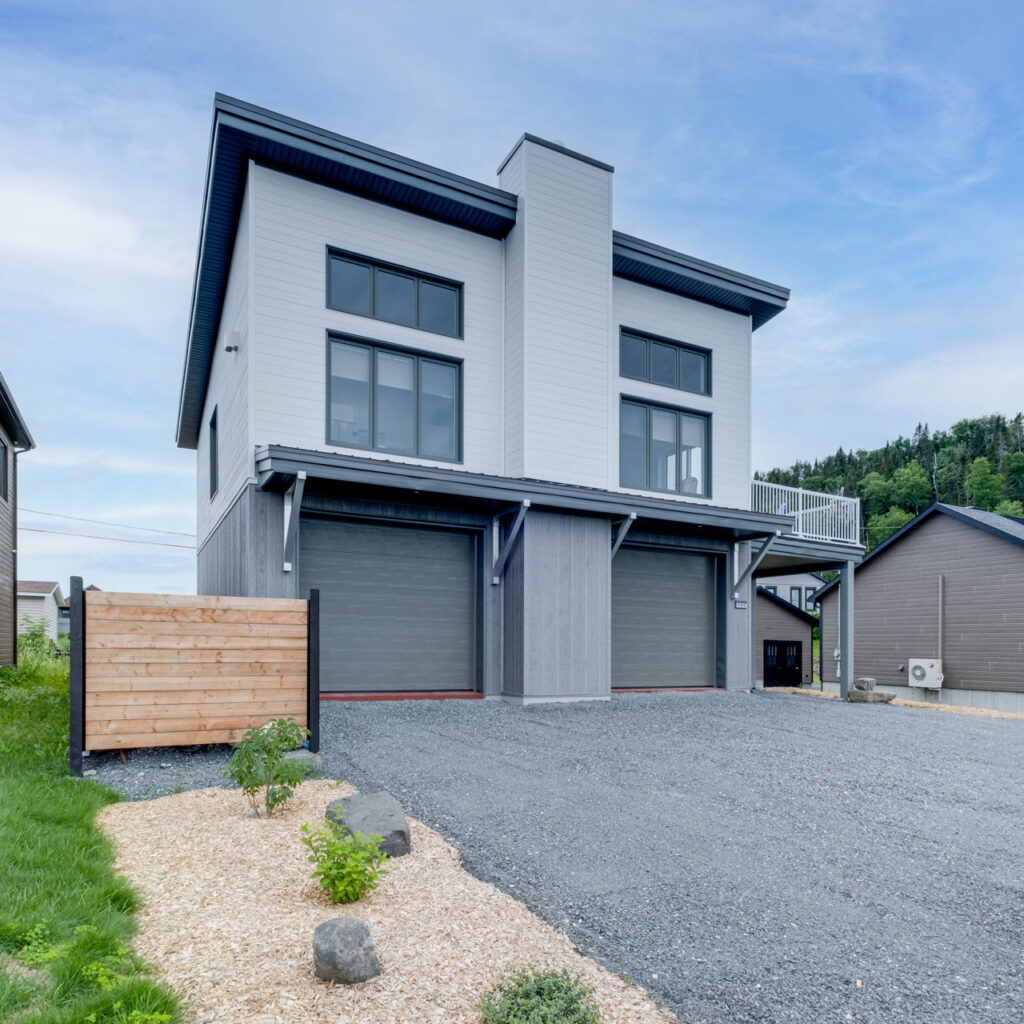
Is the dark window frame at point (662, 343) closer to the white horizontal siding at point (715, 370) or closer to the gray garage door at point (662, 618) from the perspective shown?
the white horizontal siding at point (715, 370)

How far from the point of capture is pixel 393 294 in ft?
35.6

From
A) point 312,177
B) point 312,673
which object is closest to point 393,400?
point 312,177

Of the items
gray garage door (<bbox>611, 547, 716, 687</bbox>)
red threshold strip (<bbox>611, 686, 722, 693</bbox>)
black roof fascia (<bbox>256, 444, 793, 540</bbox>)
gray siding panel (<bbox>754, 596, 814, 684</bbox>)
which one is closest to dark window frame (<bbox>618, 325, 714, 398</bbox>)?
black roof fascia (<bbox>256, 444, 793, 540</bbox>)

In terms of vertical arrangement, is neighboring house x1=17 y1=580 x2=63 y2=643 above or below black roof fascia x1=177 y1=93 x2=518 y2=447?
below

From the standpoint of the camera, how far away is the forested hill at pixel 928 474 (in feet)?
212

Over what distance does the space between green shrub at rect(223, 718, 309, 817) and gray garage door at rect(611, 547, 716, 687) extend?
308 inches

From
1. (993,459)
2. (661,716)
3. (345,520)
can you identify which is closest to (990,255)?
(661,716)

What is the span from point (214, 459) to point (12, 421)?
5.46 metres

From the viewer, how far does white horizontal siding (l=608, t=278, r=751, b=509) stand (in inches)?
502

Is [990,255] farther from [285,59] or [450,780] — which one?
[450,780]

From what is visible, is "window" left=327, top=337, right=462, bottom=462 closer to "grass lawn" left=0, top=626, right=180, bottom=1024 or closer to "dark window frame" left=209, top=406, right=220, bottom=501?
"dark window frame" left=209, top=406, right=220, bottom=501

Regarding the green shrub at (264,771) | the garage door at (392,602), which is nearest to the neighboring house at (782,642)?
the garage door at (392,602)

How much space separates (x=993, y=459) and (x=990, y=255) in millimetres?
60074

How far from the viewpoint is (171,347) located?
56.2ft
